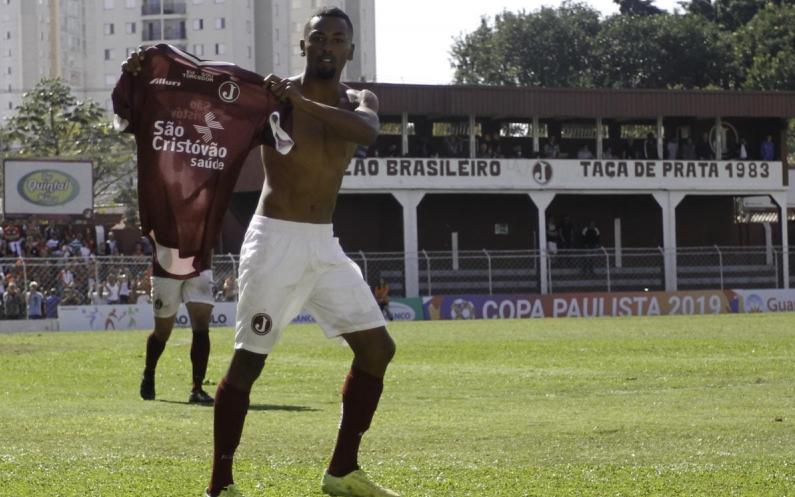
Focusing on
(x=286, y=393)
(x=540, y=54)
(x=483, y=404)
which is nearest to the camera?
(x=483, y=404)

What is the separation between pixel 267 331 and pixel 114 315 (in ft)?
101

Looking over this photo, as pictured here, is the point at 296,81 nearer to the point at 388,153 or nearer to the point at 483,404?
the point at 483,404

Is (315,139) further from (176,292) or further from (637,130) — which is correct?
(637,130)

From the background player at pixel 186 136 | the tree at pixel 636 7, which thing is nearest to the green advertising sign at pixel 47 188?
the background player at pixel 186 136

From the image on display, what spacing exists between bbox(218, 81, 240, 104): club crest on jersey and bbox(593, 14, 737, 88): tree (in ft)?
312

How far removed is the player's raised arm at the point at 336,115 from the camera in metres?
7.88

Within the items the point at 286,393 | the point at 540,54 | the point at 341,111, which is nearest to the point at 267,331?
the point at 341,111

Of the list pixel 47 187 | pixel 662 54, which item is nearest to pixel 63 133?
pixel 47 187

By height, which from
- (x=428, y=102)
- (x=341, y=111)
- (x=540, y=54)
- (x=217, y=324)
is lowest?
(x=217, y=324)

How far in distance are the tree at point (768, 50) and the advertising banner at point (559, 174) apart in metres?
36.2

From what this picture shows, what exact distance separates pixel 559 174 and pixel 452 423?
4361 centimetres

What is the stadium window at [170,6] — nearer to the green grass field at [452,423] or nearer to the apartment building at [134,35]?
the apartment building at [134,35]

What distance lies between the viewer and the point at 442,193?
2179 inches

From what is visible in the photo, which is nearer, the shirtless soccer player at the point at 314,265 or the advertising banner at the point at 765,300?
the shirtless soccer player at the point at 314,265
